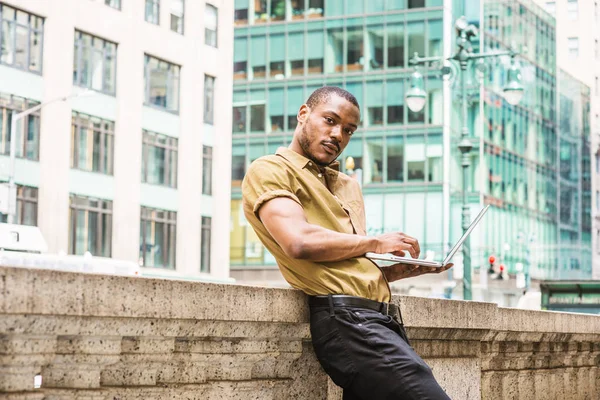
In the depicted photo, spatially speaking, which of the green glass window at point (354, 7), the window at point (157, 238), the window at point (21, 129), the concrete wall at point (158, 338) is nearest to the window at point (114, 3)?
the window at point (21, 129)

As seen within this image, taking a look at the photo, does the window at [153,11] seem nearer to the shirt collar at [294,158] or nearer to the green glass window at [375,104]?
the green glass window at [375,104]

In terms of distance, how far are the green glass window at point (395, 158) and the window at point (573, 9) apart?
38919 millimetres

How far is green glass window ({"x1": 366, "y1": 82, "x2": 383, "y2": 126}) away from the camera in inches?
2514

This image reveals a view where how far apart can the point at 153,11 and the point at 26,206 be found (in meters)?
12.5

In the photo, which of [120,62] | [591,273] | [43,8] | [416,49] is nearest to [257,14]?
[416,49]

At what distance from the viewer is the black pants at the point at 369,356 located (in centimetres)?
420

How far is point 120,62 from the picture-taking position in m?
49.1

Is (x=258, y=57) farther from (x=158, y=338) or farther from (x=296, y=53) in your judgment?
(x=158, y=338)

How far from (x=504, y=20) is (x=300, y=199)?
6770 cm

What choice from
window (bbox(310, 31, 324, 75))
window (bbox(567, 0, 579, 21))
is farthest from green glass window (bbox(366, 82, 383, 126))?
window (bbox(567, 0, 579, 21))

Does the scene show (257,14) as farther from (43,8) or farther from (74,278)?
(74,278)

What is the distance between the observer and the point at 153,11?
5138 centimetres

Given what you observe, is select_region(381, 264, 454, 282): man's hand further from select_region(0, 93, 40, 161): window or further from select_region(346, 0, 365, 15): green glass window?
select_region(346, 0, 365, 15): green glass window

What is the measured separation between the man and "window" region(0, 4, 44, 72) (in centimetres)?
3976
